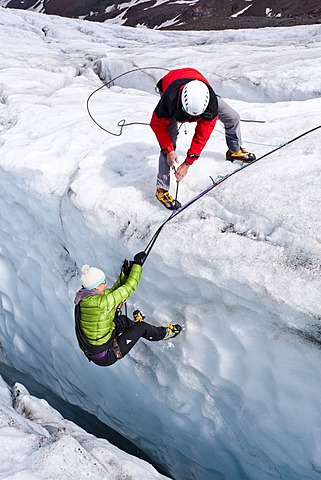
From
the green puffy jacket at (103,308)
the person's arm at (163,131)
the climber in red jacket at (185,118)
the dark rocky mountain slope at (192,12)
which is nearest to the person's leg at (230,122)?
the climber in red jacket at (185,118)

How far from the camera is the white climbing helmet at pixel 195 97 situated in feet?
10.6

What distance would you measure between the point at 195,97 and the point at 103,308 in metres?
1.90

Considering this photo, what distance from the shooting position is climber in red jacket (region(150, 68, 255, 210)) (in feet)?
10.7

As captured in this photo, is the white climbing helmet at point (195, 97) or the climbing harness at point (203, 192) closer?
the white climbing helmet at point (195, 97)

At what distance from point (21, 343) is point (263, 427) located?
14.4ft

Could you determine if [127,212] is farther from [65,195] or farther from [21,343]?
[21,343]

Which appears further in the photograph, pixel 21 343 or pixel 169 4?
pixel 169 4

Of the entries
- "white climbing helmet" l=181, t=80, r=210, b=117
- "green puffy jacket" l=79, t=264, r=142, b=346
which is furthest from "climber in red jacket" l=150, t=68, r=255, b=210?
"green puffy jacket" l=79, t=264, r=142, b=346

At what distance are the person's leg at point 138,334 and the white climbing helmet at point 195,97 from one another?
196 centimetres

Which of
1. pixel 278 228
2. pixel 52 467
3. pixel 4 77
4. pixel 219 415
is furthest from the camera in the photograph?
pixel 4 77

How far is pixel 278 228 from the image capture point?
10.6 ft

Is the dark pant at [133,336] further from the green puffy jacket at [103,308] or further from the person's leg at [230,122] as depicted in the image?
the person's leg at [230,122]

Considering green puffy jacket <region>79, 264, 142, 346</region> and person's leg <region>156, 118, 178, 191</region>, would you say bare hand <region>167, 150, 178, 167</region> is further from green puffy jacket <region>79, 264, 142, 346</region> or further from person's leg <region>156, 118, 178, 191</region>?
green puffy jacket <region>79, 264, 142, 346</region>

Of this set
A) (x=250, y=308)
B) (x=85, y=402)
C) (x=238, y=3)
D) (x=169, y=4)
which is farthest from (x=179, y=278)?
(x=169, y=4)
